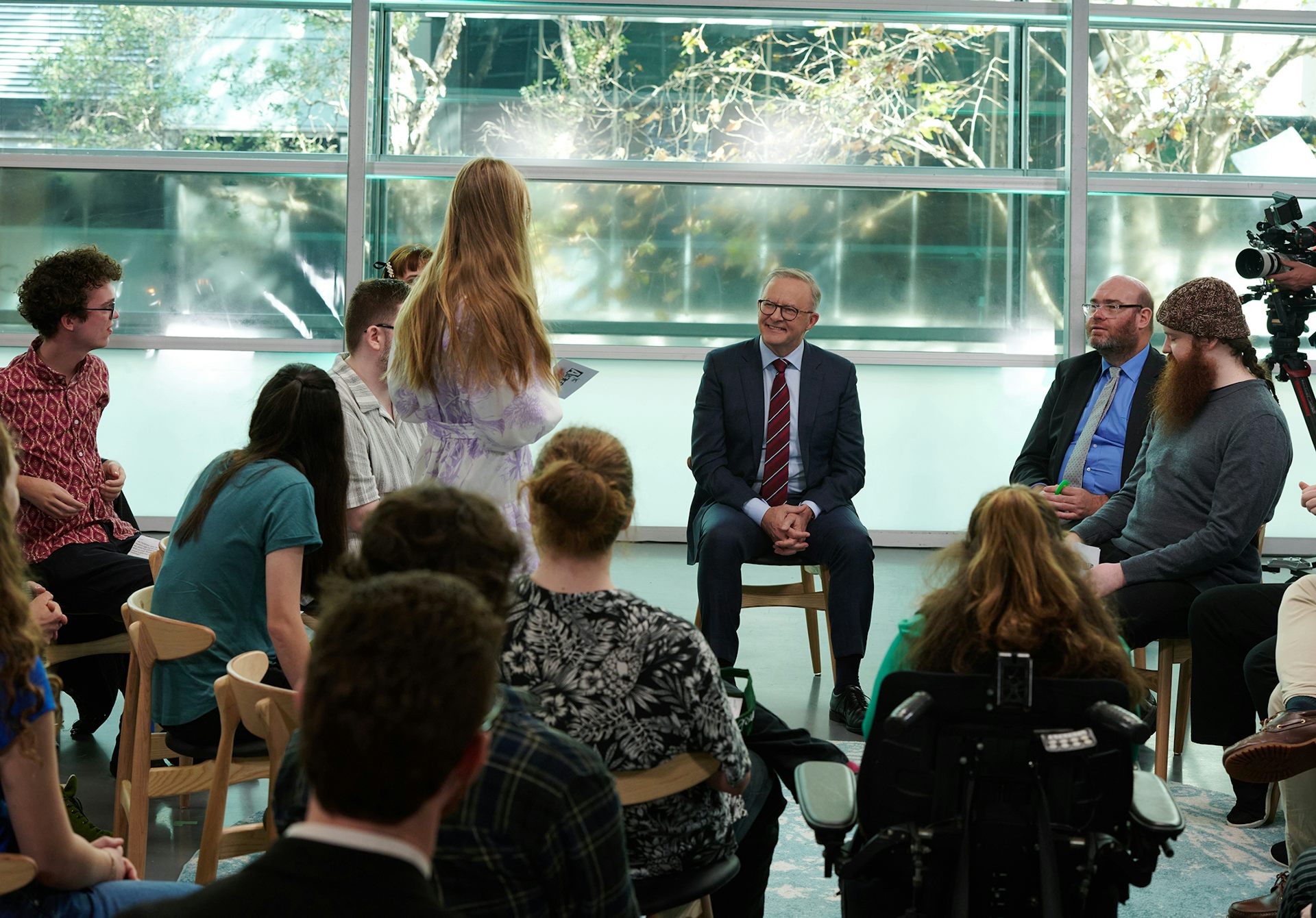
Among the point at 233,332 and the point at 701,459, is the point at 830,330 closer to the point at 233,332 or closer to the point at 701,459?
the point at 701,459

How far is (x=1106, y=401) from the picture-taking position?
4.21 m

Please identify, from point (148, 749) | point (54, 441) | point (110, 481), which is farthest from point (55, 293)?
point (148, 749)

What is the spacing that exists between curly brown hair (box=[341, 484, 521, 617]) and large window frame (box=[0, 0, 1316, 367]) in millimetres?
5337

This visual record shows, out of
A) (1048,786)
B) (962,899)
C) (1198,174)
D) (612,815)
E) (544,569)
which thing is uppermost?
(1198,174)

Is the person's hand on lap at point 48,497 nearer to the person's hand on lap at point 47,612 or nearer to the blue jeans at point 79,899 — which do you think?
the person's hand on lap at point 47,612

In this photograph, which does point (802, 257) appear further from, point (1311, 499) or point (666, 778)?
point (666, 778)

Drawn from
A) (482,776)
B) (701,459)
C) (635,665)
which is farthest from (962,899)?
(701,459)

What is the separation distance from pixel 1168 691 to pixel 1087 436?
1.12 metres

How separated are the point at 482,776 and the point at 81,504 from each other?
2.61 metres

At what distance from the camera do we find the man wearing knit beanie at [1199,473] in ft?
11.2

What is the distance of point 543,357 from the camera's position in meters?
2.81

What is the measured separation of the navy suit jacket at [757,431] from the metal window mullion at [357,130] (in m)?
2.89

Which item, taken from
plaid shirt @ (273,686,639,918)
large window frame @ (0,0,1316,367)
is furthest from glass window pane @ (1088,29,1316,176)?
plaid shirt @ (273,686,639,918)

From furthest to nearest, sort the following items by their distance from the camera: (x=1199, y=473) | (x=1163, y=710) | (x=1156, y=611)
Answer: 1. (x=1199, y=473)
2. (x=1156, y=611)
3. (x=1163, y=710)
